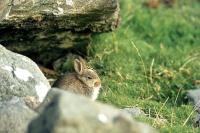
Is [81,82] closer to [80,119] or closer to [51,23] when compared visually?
[51,23]

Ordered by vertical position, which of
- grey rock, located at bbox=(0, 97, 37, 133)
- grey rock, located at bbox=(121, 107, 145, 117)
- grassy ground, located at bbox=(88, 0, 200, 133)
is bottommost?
grassy ground, located at bbox=(88, 0, 200, 133)

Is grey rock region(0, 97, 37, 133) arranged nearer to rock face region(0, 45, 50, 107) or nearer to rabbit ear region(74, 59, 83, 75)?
rock face region(0, 45, 50, 107)

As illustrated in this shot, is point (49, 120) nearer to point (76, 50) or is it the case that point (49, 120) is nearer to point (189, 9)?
point (76, 50)

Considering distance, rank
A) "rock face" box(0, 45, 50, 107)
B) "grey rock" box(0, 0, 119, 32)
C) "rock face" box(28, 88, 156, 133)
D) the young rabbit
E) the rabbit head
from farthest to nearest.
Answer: the rabbit head, the young rabbit, "grey rock" box(0, 0, 119, 32), "rock face" box(0, 45, 50, 107), "rock face" box(28, 88, 156, 133)

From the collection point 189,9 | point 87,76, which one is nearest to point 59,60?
point 87,76

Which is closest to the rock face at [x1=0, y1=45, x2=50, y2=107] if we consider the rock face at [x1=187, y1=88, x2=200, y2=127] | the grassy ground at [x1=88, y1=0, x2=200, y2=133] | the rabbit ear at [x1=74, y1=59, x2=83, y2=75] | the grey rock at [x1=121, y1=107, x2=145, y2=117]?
the rabbit ear at [x1=74, y1=59, x2=83, y2=75]
